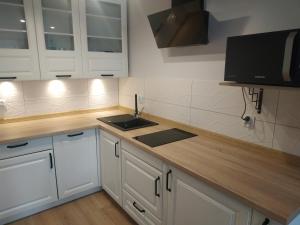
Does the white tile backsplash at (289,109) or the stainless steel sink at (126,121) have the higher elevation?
the white tile backsplash at (289,109)

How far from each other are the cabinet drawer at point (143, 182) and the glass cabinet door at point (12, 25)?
143 centimetres

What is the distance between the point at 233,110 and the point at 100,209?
1.62 m

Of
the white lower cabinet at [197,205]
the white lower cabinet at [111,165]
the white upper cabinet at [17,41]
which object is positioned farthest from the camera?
the white lower cabinet at [111,165]

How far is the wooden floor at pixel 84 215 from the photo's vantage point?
1988mm

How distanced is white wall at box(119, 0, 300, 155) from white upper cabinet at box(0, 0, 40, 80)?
1094 millimetres

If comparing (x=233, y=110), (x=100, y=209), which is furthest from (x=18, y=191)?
(x=233, y=110)

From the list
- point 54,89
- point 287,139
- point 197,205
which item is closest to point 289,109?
point 287,139

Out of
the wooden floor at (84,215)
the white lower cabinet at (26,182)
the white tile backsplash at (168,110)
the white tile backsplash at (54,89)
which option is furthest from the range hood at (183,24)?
the wooden floor at (84,215)

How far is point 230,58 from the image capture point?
125 cm

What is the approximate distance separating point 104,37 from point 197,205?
2.03 m

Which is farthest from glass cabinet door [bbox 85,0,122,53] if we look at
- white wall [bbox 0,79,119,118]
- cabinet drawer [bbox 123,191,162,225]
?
cabinet drawer [bbox 123,191,162,225]

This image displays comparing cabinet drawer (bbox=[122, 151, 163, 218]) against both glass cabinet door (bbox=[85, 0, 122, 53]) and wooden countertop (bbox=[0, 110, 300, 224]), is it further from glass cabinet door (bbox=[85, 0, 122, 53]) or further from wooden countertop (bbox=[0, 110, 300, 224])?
glass cabinet door (bbox=[85, 0, 122, 53])

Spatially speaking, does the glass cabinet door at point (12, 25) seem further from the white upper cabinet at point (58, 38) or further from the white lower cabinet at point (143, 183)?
the white lower cabinet at point (143, 183)

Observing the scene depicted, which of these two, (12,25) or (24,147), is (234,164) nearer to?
(24,147)
